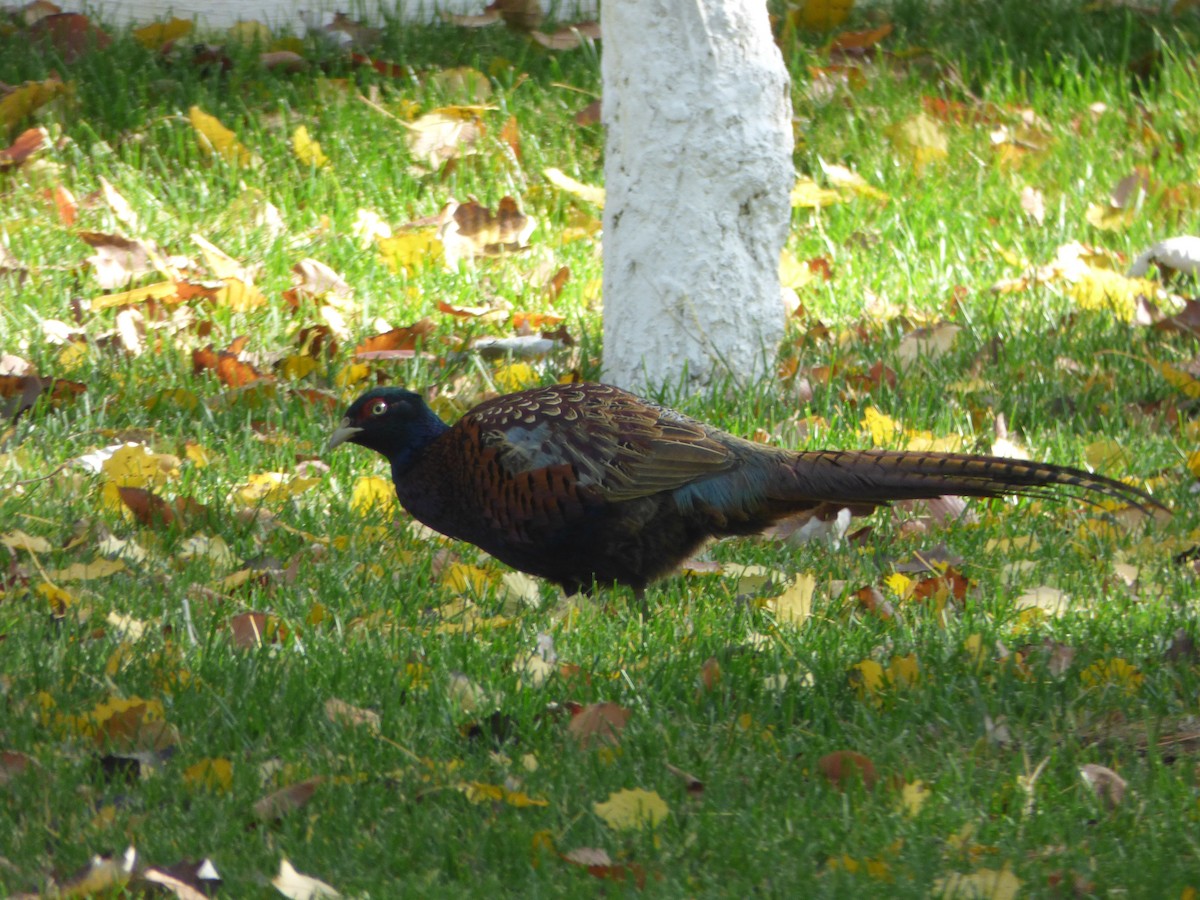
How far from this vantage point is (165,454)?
4.85 metres

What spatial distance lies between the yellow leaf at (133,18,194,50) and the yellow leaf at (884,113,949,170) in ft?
11.1

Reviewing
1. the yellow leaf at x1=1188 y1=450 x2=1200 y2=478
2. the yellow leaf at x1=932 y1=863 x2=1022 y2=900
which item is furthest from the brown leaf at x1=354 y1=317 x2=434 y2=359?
the yellow leaf at x1=932 y1=863 x2=1022 y2=900

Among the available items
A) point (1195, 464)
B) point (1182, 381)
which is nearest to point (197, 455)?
point (1195, 464)

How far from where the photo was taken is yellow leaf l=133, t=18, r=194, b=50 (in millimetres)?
7848

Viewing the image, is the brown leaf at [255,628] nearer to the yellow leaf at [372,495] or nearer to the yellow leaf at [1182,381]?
the yellow leaf at [372,495]

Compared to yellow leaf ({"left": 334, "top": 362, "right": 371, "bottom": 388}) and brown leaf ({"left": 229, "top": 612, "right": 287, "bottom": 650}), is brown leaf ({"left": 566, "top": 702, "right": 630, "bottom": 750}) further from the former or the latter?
yellow leaf ({"left": 334, "top": 362, "right": 371, "bottom": 388})

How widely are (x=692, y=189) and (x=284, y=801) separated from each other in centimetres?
301

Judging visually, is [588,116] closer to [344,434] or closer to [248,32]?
[248,32]

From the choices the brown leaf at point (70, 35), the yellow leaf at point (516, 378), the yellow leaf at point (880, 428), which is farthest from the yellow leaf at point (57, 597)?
the brown leaf at point (70, 35)

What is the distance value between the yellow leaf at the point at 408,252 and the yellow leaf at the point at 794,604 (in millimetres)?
3053

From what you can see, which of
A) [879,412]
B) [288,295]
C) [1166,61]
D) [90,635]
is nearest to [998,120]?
[1166,61]

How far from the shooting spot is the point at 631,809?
2.76 metres

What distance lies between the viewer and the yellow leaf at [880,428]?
4.90m

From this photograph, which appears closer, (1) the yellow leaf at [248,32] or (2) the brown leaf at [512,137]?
(2) the brown leaf at [512,137]
